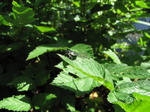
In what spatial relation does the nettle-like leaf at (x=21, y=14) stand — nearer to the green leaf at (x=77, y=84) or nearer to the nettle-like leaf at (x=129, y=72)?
the green leaf at (x=77, y=84)

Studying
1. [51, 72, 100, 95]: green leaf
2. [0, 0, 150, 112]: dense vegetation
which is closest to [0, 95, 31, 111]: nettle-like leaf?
[0, 0, 150, 112]: dense vegetation

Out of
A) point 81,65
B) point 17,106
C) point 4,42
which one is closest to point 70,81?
point 81,65

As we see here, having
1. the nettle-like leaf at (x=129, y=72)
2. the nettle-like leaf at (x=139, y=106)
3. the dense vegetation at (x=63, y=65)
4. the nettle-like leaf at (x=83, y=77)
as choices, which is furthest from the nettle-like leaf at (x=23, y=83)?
the nettle-like leaf at (x=139, y=106)

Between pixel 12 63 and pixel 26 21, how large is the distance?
0.37 meters

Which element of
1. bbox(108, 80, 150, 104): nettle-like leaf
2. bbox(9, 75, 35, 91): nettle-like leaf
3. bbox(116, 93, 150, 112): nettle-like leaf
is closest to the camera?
bbox(116, 93, 150, 112): nettle-like leaf

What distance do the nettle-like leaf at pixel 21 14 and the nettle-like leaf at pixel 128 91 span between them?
1.81 ft

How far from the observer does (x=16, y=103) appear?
0.87m

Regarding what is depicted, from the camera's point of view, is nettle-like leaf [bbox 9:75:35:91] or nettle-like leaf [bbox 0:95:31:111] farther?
nettle-like leaf [bbox 9:75:35:91]

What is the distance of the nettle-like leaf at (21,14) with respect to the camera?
0.80 metres

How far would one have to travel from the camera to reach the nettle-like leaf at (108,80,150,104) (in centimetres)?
52

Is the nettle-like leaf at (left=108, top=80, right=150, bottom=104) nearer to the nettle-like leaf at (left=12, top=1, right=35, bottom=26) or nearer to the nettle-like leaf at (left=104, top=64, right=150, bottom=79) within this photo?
the nettle-like leaf at (left=104, top=64, right=150, bottom=79)

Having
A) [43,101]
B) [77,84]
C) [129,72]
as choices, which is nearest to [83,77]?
[77,84]

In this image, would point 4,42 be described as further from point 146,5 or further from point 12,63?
point 146,5

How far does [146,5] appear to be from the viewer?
1.09m
